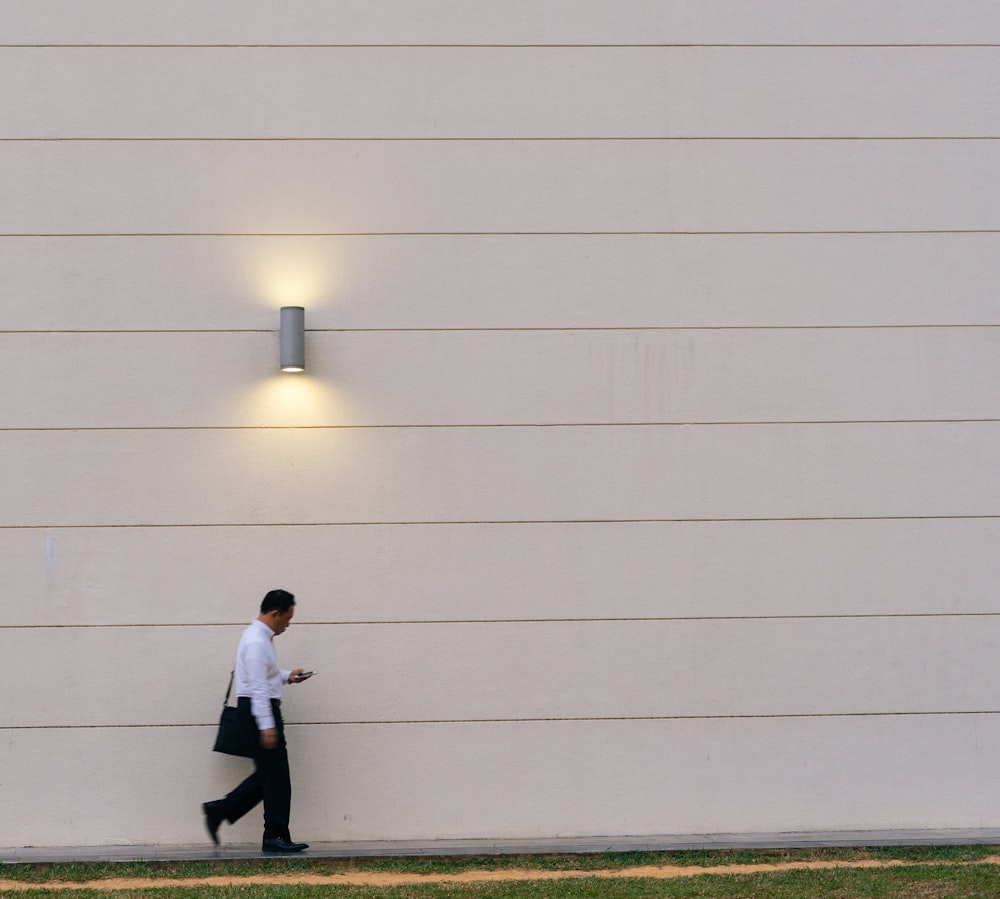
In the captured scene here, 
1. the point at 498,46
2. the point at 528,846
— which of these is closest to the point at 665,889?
the point at 528,846

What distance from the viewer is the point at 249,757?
625 centimetres

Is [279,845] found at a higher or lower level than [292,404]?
lower

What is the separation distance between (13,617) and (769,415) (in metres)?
4.77

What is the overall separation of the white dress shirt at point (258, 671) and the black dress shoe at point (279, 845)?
0.70m

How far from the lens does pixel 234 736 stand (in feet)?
20.2

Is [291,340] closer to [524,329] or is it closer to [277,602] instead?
[524,329]

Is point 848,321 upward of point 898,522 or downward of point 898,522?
upward

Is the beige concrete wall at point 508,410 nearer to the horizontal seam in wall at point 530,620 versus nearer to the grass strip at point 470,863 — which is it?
the horizontal seam in wall at point 530,620

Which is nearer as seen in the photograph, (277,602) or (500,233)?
(277,602)

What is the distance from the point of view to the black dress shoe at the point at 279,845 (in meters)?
6.20

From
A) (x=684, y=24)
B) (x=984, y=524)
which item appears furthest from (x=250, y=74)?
(x=984, y=524)

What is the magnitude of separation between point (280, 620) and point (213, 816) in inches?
46.9

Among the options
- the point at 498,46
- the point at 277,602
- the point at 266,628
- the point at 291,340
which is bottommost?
the point at 266,628

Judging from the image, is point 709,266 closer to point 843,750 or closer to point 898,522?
point 898,522
